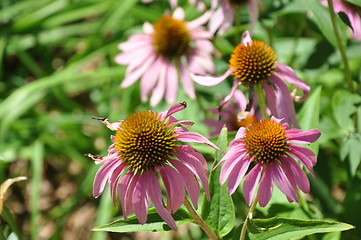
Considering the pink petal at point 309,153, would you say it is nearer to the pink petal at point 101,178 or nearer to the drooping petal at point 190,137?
the drooping petal at point 190,137

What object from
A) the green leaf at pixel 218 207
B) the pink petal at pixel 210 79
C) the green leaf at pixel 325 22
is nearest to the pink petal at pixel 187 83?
the pink petal at pixel 210 79

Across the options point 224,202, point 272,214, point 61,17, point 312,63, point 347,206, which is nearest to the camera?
point 224,202

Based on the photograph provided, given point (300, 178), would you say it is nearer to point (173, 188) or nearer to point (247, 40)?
point (173, 188)

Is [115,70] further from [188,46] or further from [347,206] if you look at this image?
[347,206]

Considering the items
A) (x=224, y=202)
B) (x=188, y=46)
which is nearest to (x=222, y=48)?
(x=188, y=46)

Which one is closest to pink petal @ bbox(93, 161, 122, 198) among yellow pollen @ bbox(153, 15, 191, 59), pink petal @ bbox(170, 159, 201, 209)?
pink petal @ bbox(170, 159, 201, 209)

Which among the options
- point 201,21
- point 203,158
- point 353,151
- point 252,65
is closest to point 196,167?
point 203,158
